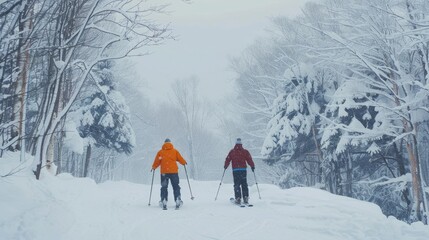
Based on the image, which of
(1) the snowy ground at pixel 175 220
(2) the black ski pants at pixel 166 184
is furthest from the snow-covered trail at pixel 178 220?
(2) the black ski pants at pixel 166 184

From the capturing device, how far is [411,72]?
13.2 metres

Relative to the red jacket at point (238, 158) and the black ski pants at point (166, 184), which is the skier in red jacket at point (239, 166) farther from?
the black ski pants at point (166, 184)

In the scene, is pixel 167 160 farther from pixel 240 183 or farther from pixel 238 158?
pixel 240 183

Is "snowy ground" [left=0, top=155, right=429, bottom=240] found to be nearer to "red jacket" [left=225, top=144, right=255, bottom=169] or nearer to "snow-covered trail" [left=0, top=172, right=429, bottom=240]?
"snow-covered trail" [left=0, top=172, right=429, bottom=240]

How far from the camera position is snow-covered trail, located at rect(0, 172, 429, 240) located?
549 centimetres

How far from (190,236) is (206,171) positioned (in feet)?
158

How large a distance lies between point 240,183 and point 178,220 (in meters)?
2.82

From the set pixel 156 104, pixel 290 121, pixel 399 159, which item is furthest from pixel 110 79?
pixel 156 104

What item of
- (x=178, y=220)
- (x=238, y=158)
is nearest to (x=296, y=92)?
(x=238, y=158)

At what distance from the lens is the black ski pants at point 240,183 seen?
9.90m

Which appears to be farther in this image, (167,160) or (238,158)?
(238,158)

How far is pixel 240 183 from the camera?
32.9ft

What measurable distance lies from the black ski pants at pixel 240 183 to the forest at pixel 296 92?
8.57 ft

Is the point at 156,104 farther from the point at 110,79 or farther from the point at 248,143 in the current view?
the point at 110,79
